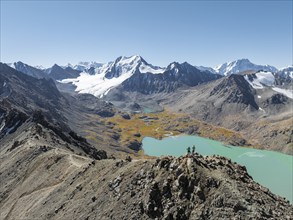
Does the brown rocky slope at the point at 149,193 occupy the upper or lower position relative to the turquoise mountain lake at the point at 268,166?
upper

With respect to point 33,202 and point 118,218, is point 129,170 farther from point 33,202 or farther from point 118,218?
point 33,202

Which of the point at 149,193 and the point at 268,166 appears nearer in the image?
the point at 149,193

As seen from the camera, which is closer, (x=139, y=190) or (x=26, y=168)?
(x=139, y=190)

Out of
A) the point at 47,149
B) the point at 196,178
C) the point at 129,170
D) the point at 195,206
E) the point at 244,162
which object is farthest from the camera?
the point at 244,162

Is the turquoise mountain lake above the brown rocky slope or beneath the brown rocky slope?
beneath

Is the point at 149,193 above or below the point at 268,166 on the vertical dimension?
above

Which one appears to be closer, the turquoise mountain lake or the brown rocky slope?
the brown rocky slope

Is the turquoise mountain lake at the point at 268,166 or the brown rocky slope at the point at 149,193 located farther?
the turquoise mountain lake at the point at 268,166

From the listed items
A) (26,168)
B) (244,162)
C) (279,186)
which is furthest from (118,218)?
(244,162)

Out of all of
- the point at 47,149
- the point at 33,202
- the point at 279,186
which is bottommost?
the point at 279,186

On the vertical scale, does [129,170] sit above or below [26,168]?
above

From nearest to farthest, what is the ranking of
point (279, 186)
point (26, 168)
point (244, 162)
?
point (26, 168)
point (279, 186)
point (244, 162)
